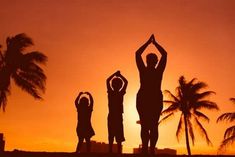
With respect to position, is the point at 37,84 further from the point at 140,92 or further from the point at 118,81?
the point at 140,92

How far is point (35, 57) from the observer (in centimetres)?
3297

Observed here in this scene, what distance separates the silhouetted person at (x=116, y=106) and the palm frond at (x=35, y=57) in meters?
21.2

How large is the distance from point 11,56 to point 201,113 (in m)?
23.2

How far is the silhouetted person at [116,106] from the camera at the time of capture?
38.0 feet

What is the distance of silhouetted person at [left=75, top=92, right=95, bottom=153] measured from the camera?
13.3 meters

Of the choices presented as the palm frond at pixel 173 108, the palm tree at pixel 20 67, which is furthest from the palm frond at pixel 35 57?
the palm frond at pixel 173 108

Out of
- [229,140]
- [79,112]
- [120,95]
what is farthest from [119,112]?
[229,140]

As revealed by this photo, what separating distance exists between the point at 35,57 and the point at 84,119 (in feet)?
65.9

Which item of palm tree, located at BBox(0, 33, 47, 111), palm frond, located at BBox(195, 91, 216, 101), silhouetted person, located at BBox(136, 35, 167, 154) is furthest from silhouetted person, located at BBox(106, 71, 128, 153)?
palm frond, located at BBox(195, 91, 216, 101)

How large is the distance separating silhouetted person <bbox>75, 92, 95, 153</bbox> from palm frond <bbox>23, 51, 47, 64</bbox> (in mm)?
19331

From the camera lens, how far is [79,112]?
13523 mm

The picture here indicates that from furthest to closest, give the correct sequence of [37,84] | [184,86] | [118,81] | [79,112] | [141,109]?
[184,86], [37,84], [79,112], [118,81], [141,109]

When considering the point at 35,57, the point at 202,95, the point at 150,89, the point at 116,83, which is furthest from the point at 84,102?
the point at 202,95

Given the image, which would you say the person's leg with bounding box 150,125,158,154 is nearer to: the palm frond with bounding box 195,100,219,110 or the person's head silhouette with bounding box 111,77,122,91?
the person's head silhouette with bounding box 111,77,122,91
